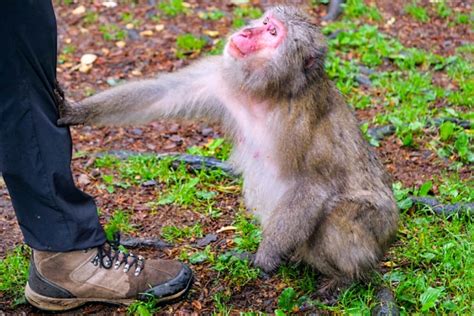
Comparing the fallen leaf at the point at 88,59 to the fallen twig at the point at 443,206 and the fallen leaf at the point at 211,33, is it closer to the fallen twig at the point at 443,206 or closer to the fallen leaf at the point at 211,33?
the fallen leaf at the point at 211,33

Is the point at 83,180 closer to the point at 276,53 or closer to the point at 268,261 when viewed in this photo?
the point at 268,261

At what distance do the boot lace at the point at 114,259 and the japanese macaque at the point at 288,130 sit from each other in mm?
607

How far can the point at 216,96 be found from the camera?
3912 millimetres

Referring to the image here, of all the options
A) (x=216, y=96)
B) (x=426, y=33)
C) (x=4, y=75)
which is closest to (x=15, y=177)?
(x=4, y=75)

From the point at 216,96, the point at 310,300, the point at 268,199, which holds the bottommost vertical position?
the point at 310,300

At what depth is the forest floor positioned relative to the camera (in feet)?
12.8

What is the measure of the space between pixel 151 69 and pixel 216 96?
3.03 metres

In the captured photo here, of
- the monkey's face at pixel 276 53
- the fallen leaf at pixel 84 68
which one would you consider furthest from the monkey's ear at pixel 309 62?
the fallen leaf at pixel 84 68

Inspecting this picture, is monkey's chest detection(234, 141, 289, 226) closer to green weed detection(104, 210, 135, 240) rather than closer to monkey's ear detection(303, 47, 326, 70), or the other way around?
monkey's ear detection(303, 47, 326, 70)

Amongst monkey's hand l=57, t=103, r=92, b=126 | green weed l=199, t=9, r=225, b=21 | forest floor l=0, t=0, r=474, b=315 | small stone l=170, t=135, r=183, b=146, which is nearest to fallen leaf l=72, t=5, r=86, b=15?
forest floor l=0, t=0, r=474, b=315

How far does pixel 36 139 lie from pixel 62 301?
90cm

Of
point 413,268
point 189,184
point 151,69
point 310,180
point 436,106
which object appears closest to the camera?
point 310,180

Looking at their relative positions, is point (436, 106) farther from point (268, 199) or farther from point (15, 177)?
point (15, 177)

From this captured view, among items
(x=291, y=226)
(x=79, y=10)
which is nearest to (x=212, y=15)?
(x=79, y=10)
